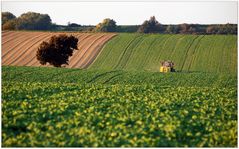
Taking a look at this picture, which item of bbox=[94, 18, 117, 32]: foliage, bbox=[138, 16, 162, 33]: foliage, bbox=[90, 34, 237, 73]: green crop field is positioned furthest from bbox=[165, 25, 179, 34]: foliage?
bbox=[94, 18, 117, 32]: foliage

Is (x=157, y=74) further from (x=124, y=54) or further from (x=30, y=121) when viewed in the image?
(x=30, y=121)

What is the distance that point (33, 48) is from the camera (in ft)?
139

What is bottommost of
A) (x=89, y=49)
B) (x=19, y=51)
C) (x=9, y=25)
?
(x=19, y=51)

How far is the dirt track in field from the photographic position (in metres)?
38.1

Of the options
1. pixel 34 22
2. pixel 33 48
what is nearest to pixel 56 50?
pixel 33 48

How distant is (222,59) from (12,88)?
92.1 feet

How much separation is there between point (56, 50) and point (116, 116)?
25.0 m

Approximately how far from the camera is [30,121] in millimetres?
11641

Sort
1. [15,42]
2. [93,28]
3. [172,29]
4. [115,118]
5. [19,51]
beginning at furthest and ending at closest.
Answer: [93,28] < [172,29] < [15,42] < [19,51] < [115,118]

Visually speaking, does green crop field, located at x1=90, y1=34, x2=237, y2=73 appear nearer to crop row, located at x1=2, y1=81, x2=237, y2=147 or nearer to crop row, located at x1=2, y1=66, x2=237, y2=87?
crop row, located at x1=2, y1=66, x2=237, y2=87

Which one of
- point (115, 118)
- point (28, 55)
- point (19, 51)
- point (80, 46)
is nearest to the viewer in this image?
point (115, 118)

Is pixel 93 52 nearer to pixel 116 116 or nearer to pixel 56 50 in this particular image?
pixel 56 50

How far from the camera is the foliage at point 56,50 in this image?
35.9 m

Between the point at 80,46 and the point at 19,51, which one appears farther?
the point at 80,46
